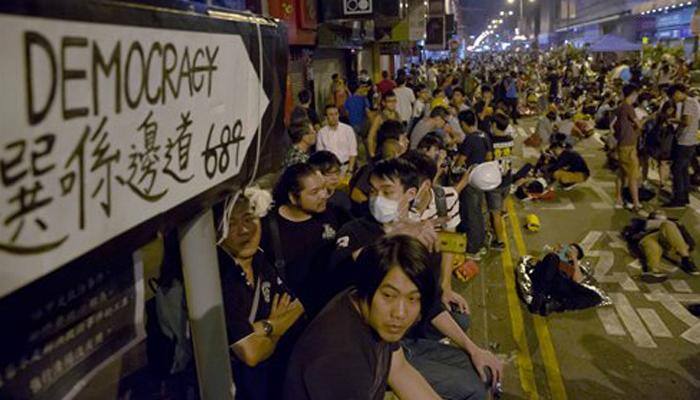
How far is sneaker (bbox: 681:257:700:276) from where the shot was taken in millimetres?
7045

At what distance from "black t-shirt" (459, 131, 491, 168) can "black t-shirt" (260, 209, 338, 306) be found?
392 centimetres

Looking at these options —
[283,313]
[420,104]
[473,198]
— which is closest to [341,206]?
[283,313]

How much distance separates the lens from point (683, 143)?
9.40 metres

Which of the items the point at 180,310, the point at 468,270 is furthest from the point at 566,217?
the point at 180,310

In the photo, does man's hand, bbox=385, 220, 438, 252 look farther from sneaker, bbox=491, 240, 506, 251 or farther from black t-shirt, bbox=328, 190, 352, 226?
Answer: sneaker, bbox=491, 240, 506, 251

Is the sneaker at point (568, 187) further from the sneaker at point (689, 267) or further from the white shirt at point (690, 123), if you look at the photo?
the sneaker at point (689, 267)

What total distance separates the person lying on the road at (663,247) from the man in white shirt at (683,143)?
8.39 ft

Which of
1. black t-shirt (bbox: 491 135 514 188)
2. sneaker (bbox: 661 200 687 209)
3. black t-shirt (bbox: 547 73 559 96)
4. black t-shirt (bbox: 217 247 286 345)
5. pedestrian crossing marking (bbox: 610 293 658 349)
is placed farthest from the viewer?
black t-shirt (bbox: 547 73 559 96)

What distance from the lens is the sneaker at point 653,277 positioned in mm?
6957

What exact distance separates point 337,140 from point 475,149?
7.04ft

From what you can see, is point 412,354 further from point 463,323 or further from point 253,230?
point 253,230

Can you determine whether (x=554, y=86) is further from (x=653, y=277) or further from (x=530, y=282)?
(x=530, y=282)

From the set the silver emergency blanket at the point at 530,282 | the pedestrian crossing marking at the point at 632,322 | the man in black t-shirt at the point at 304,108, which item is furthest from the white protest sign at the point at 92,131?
the man in black t-shirt at the point at 304,108

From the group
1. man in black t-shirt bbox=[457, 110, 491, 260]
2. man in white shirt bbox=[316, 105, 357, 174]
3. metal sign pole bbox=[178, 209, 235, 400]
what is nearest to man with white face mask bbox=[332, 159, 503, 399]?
metal sign pole bbox=[178, 209, 235, 400]
